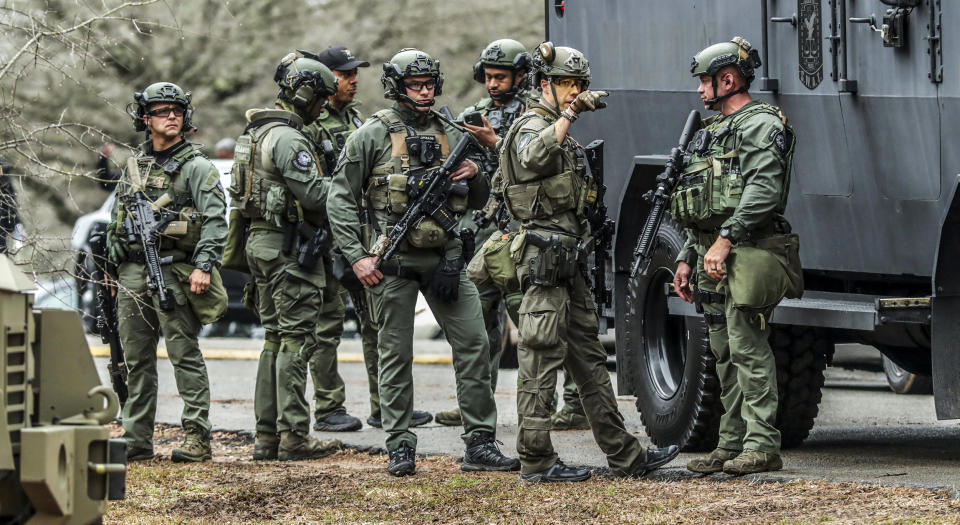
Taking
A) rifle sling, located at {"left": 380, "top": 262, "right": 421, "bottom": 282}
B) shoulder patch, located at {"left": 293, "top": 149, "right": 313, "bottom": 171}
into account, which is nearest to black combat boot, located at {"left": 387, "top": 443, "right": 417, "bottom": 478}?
rifle sling, located at {"left": 380, "top": 262, "right": 421, "bottom": 282}

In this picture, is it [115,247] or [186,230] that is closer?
[186,230]

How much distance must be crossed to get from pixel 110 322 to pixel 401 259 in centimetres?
192

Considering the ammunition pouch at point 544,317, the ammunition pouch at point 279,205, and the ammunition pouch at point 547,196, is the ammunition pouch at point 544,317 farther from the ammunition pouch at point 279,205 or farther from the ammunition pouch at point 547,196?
the ammunition pouch at point 279,205

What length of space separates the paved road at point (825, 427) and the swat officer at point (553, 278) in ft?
1.55

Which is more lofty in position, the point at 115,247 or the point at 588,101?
the point at 588,101

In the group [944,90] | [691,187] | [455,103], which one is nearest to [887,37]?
[944,90]

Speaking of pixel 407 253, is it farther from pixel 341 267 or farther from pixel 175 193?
pixel 175 193

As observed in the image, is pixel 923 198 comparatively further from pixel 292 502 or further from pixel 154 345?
pixel 154 345

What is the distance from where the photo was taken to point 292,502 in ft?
26.1

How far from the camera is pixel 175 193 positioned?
31.2 feet

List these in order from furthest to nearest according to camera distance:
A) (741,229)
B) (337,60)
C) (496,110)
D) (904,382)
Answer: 1. (904,382)
2. (337,60)
3. (496,110)
4. (741,229)

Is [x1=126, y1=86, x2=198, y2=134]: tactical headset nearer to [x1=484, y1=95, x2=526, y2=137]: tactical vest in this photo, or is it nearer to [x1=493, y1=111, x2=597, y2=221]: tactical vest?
[x1=484, y1=95, x2=526, y2=137]: tactical vest

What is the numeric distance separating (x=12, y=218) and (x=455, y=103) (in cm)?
1451

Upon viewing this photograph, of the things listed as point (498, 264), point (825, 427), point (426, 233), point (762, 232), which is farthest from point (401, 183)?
point (825, 427)
